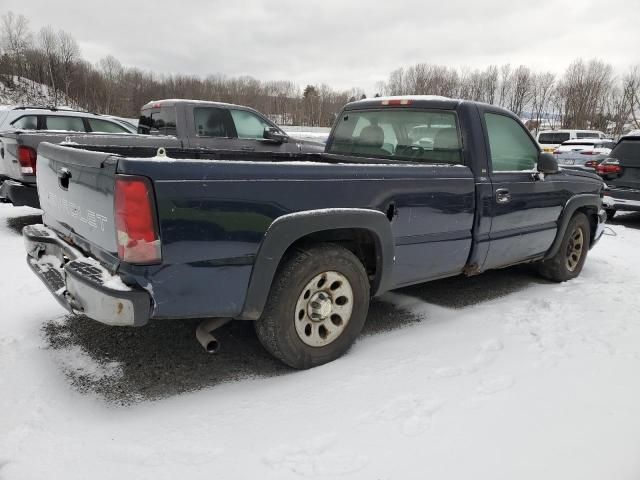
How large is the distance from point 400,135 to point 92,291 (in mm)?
2916

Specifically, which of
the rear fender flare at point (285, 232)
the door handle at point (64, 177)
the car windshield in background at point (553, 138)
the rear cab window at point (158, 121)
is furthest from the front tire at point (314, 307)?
the car windshield in background at point (553, 138)

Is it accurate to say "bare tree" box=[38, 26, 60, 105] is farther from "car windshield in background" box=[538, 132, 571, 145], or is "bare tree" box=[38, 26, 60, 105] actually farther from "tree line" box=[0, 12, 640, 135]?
"car windshield in background" box=[538, 132, 571, 145]

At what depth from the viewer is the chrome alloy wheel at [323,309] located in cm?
299

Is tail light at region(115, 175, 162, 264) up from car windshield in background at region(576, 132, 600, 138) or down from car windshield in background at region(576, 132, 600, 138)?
down

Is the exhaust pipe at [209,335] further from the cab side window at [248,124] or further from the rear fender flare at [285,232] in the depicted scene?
the cab side window at [248,124]

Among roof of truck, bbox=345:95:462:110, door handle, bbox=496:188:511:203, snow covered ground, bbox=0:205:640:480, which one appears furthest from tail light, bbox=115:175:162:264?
door handle, bbox=496:188:511:203

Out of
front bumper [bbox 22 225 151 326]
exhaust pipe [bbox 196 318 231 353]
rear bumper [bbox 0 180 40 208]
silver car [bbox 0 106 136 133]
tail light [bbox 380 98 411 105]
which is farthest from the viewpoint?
silver car [bbox 0 106 136 133]

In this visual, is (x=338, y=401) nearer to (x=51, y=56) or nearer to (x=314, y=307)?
(x=314, y=307)

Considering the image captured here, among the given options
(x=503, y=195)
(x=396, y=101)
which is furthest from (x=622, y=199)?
(x=396, y=101)

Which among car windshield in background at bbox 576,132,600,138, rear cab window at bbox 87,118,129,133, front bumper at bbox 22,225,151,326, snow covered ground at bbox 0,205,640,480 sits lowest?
snow covered ground at bbox 0,205,640,480

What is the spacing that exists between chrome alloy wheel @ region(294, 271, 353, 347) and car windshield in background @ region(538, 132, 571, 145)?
25149 mm

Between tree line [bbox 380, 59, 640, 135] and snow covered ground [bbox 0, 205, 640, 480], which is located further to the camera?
tree line [bbox 380, 59, 640, 135]

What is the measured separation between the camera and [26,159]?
5965mm

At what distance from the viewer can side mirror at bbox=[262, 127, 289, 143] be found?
27.4 feet
